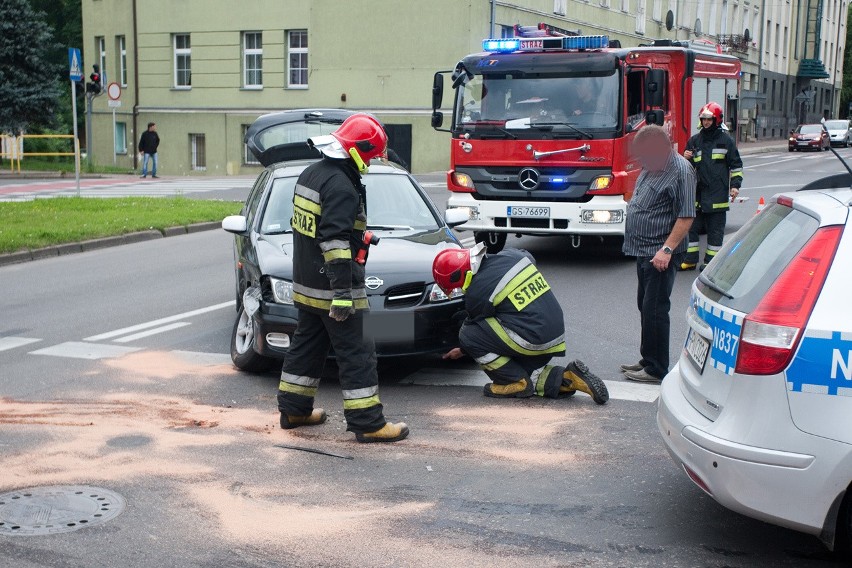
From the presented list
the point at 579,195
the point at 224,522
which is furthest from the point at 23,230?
the point at 224,522

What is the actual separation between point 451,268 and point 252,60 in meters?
33.5

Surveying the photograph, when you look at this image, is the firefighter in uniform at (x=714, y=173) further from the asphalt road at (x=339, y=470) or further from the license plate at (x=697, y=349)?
the license plate at (x=697, y=349)

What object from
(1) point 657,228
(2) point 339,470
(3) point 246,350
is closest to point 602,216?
(1) point 657,228

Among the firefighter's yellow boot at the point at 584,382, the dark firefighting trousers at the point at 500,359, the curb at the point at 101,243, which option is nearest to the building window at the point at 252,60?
the curb at the point at 101,243

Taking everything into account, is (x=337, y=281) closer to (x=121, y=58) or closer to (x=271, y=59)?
(x=271, y=59)

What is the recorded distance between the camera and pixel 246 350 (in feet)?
25.7

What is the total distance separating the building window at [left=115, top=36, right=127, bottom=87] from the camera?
1693 inches

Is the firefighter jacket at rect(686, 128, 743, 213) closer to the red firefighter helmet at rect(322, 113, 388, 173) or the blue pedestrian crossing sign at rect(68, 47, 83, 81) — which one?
the red firefighter helmet at rect(322, 113, 388, 173)

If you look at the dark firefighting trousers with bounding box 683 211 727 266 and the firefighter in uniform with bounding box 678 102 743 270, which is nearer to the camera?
the dark firefighting trousers with bounding box 683 211 727 266

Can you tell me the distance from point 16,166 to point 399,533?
3933cm

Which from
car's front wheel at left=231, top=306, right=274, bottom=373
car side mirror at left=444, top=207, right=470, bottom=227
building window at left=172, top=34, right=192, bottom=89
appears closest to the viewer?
car's front wheel at left=231, top=306, right=274, bottom=373

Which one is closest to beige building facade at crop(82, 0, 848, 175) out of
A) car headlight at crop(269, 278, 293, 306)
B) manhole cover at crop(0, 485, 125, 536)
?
car headlight at crop(269, 278, 293, 306)

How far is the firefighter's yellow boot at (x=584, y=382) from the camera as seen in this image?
6.99 meters

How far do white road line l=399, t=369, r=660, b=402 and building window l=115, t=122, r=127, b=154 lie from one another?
3765 cm
